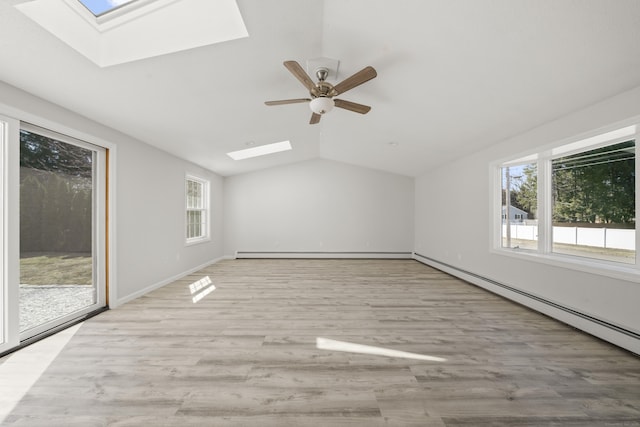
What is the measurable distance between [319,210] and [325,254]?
1227mm

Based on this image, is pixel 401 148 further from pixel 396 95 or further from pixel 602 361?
pixel 602 361

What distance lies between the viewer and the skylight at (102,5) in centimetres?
177

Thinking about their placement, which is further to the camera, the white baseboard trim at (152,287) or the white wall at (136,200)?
the white baseboard trim at (152,287)

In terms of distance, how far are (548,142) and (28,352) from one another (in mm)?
5550

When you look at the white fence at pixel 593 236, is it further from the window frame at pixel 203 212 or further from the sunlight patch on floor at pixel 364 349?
the window frame at pixel 203 212

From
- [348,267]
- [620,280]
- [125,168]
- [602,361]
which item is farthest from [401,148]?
[125,168]

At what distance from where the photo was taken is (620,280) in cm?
212

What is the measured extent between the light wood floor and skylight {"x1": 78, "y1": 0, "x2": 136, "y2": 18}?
2.71 m

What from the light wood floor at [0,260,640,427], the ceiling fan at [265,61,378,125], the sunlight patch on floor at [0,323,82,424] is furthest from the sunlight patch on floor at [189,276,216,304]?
the ceiling fan at [265,61,378,125]

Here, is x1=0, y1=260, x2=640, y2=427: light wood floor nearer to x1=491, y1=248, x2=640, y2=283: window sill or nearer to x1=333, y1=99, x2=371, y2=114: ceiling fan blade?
x1=491, y1=248, x2=640, y2=283: window sill

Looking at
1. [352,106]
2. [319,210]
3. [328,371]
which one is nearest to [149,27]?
[352,106]


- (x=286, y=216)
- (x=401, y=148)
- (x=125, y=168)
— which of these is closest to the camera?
(x=125, y=168)

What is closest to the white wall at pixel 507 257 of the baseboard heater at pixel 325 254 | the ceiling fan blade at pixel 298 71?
the baseboard heater at pixel 325 254

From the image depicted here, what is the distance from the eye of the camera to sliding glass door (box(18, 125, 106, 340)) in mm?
2230
